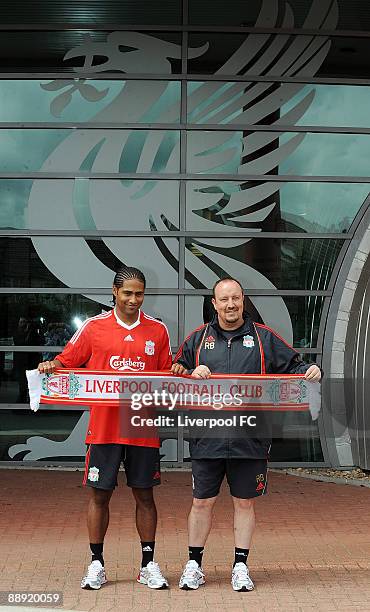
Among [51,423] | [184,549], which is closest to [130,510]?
[184,549]

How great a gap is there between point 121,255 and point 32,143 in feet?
5.88

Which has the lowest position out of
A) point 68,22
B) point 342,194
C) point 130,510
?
point 130,510

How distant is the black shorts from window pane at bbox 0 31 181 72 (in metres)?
6.99

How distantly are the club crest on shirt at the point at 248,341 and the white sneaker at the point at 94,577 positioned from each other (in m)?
1.71

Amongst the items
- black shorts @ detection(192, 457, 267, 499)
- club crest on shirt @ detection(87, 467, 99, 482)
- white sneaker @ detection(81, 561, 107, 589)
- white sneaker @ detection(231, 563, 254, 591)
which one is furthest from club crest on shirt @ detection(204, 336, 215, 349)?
white sneaker @ detection(81, 561, 107, 589)

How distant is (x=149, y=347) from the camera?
623cm

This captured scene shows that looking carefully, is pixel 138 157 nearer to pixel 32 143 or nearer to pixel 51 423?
pixel 32 143

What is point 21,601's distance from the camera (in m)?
5.86

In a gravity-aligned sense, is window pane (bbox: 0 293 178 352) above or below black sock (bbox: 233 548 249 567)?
above

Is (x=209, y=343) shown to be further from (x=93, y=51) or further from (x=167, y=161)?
(x=93, y=51)

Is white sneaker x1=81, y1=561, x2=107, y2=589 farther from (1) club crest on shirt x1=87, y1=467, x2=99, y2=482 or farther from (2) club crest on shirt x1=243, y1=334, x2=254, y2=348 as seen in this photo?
(2) club crest on shirt x1=243, y1=334, x2=254, y2=348

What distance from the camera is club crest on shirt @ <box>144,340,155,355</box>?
20.4 ft

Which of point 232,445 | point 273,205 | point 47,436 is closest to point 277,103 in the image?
point 273,205

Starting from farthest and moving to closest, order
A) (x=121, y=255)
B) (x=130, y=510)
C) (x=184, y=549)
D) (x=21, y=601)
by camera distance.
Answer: (x=121, y=255) < (x=130, y=510) < (x=184, y=549) < (x=21, y=601)
